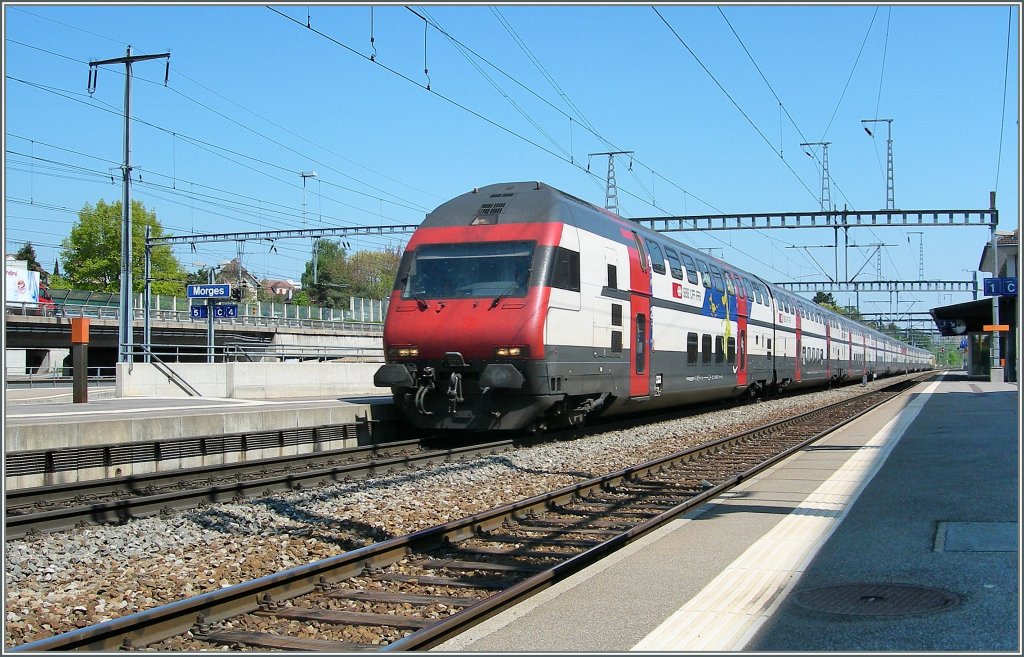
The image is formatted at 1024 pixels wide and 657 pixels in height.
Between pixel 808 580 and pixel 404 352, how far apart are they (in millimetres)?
9182

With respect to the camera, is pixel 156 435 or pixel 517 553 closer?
pixel 517 553

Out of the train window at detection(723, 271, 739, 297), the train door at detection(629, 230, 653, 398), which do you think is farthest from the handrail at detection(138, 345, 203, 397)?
the train window at detection(723, 271, 739, 297)

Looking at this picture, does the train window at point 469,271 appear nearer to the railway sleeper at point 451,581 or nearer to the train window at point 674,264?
the train window at point 674,264

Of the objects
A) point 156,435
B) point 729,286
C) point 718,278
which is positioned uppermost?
point 718,278

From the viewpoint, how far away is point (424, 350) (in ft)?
47.8

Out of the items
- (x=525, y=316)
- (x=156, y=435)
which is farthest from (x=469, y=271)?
(x=156, y=435)

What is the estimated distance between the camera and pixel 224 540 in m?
7.77

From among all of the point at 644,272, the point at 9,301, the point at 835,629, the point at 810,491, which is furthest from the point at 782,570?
the point at 9,301

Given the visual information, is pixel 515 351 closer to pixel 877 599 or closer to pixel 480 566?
pixel 480 566

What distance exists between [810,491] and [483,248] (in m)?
6.51

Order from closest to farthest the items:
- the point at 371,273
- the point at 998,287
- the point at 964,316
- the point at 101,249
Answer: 1. the point at 998,287
2. the point at 964,316
3. the point at 101,249
4. the point at 371,273

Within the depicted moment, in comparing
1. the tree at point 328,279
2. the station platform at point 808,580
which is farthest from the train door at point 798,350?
the tree at point 328,279

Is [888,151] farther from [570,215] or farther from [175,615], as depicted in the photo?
[175,615]

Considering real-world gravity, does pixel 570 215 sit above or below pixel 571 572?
above
